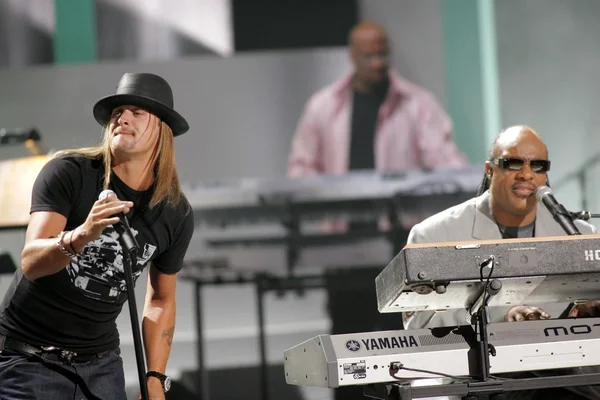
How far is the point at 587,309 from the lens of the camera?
2670 mm

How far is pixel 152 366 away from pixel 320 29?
330cm

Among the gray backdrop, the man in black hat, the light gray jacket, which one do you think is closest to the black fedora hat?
the man in black hat

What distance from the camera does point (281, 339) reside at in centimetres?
551

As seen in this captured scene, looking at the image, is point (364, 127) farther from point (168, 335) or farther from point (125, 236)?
point (125, 236)

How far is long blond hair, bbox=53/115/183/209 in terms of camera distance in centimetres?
263

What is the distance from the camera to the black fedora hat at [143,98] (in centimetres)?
268

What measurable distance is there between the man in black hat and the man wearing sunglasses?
109cm

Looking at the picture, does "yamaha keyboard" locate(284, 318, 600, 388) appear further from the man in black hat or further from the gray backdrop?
the gray backdrop

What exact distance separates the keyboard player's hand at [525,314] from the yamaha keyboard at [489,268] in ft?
1.23

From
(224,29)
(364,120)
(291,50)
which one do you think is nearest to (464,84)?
(364,120)

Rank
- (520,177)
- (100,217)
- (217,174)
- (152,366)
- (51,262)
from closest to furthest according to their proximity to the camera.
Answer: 1. (100,217)
2. (51,262)
3. (152,366)
4. (520,177)
5. (217,174)

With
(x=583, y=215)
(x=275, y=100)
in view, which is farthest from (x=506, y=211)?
(x=275, y=100)

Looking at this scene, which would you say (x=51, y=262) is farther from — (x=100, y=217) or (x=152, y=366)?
(x=152, y=366)

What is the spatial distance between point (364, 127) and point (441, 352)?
127 inches
